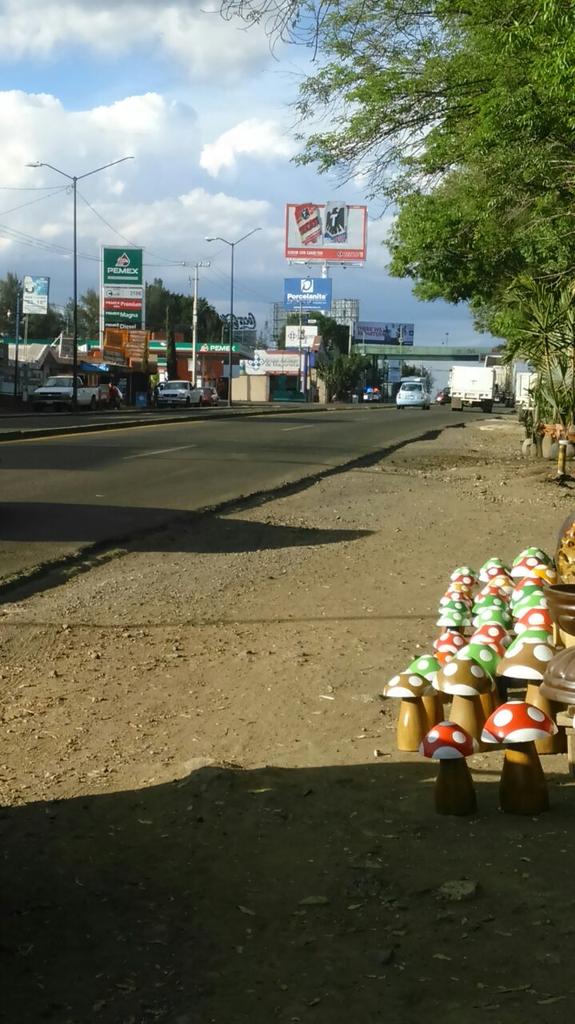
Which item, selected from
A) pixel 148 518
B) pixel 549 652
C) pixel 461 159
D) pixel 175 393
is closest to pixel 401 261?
pixel 461 159

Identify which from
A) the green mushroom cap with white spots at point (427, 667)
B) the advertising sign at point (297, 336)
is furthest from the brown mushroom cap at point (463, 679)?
the advertising sign at point (297, 336)

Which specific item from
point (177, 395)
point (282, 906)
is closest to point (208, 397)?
point (177, 395)

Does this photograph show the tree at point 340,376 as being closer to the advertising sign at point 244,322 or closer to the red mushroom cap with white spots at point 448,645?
the advertising sign at point 244,322

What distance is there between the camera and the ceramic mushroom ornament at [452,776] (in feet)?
13.7

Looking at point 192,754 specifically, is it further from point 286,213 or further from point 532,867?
point 286,213

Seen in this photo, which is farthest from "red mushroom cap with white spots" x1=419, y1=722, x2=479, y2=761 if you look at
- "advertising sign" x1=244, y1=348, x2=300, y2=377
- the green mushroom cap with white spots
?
"advertising sign" x1=244, y1=348, x2=300, y2=377

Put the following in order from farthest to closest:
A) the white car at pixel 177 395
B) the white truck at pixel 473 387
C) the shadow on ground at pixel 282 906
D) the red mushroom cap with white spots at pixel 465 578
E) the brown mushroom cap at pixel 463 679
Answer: the white car at pixel 177 395 → the white truck at pixel 473 387 → the red mushroom cap with white spots at pixel 465 578 → the brown mushroom cap at pixel 463 679 → the shadow on ground at pixel 282 906

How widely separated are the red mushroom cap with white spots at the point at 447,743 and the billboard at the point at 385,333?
17024cm

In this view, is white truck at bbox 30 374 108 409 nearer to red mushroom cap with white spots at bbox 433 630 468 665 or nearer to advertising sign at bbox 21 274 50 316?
advertising sign at bbox 21 274 50 316

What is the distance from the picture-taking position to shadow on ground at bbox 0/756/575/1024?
9.95ft

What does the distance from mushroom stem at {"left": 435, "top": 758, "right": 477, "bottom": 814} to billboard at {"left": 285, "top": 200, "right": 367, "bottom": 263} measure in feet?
302

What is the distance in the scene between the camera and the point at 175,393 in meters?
65.6

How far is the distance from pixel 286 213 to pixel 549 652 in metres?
91.8

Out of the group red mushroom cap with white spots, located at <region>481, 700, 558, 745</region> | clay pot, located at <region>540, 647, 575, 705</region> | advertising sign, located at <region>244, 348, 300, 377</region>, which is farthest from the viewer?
advertising sign, located at <region>244, 348, 300, 377</region>
